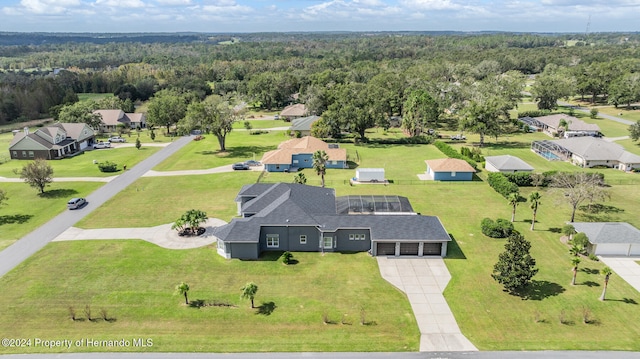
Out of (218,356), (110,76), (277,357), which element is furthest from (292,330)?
(110,76)

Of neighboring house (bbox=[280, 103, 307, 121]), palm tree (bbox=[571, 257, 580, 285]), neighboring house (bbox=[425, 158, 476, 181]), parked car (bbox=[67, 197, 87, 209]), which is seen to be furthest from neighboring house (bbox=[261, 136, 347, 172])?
neighboring house (bbox=[280, 103, 307, 121])

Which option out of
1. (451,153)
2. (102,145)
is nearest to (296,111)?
(102,145)

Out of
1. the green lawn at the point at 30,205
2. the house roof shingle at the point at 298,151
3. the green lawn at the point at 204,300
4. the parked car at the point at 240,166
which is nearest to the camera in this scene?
the green lawn at the point at 204,300

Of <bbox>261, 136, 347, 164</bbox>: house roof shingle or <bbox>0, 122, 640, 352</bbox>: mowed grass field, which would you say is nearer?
<bbox>0, 122, 640, 352</bbox>: mowed grass field

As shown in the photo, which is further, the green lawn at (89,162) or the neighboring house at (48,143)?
the neighboring house at (48,143)

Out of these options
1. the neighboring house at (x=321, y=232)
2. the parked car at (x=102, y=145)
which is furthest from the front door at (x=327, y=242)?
the parked car at (x=102, y=145)

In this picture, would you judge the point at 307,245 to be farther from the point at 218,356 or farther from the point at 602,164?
the point at 602,164

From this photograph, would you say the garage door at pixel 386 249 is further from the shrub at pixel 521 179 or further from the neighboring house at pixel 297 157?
the neighboring house at pixel 297 157

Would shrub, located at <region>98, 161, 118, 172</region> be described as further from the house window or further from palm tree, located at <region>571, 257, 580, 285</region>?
palm tree, located at <region>571, 257, 580, 285</region>
